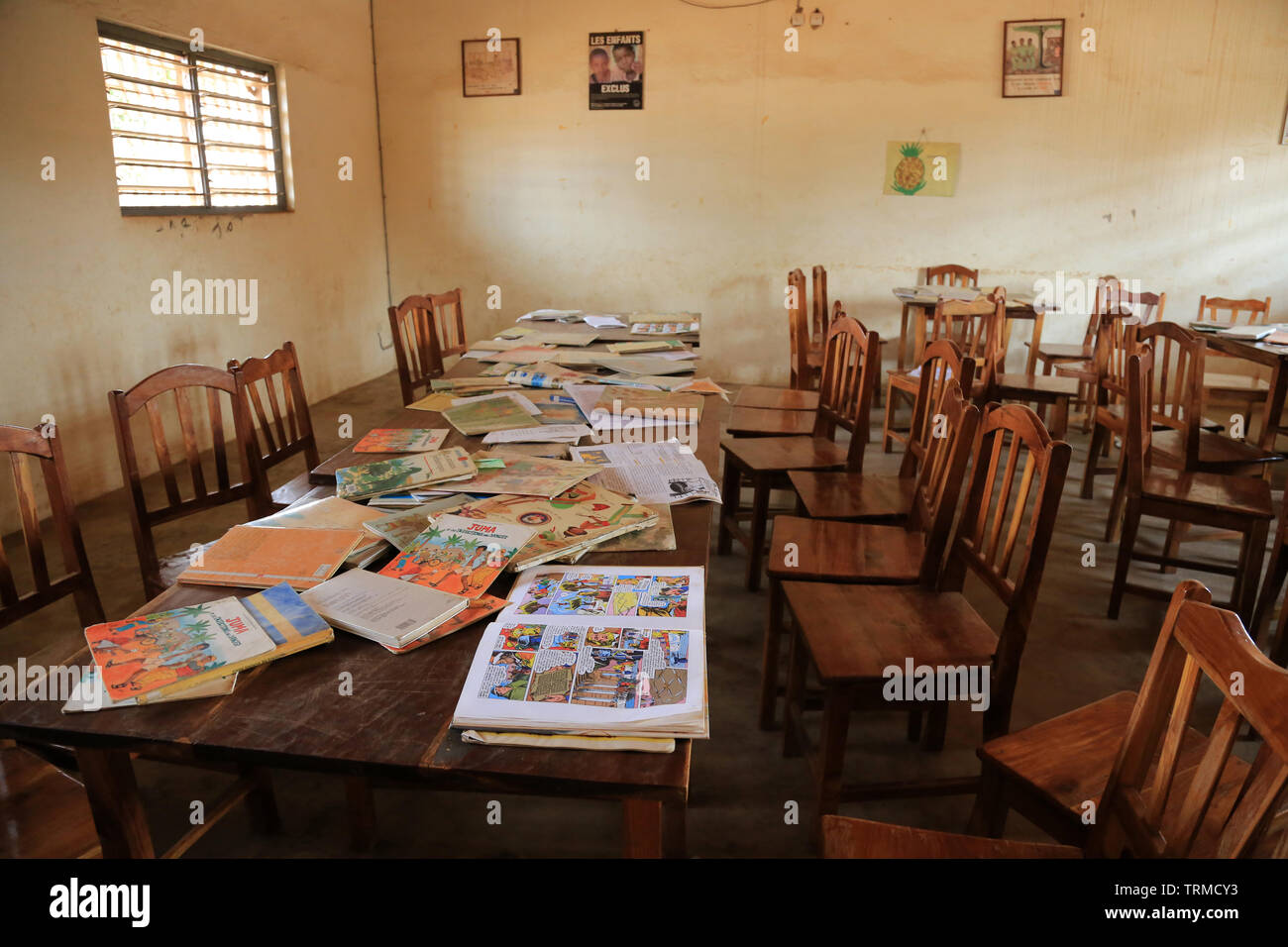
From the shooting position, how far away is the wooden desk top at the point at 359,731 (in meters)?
0.91

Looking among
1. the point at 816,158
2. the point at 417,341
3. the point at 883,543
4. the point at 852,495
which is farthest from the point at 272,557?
the point at 816,158

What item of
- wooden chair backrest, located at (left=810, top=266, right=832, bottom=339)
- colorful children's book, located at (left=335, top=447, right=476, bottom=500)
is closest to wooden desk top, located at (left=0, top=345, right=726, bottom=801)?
colorful children's book, located at (left=335, top=447, right=476, bottom=500)

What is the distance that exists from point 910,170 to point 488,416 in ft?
14.7

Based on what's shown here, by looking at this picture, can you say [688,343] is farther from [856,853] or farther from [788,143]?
[788,143]

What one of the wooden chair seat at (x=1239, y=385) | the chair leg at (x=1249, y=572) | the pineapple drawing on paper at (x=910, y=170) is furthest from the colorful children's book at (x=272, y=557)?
the pineapple drawing on paper at (x=910, y=170)

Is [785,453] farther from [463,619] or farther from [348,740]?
[348,740]

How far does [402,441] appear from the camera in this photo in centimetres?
204

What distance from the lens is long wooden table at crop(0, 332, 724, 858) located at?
913 mm

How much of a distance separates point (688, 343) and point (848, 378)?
743 millimetres

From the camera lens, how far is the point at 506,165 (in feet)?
20.2

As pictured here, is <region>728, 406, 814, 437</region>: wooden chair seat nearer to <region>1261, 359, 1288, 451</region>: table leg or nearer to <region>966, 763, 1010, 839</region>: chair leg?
<region>1261, 359, 1288, 451</region>: table leg

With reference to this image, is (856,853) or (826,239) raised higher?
(826,239)

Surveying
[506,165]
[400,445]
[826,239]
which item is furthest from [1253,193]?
[400,445]

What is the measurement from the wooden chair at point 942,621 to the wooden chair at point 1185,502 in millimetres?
1135
